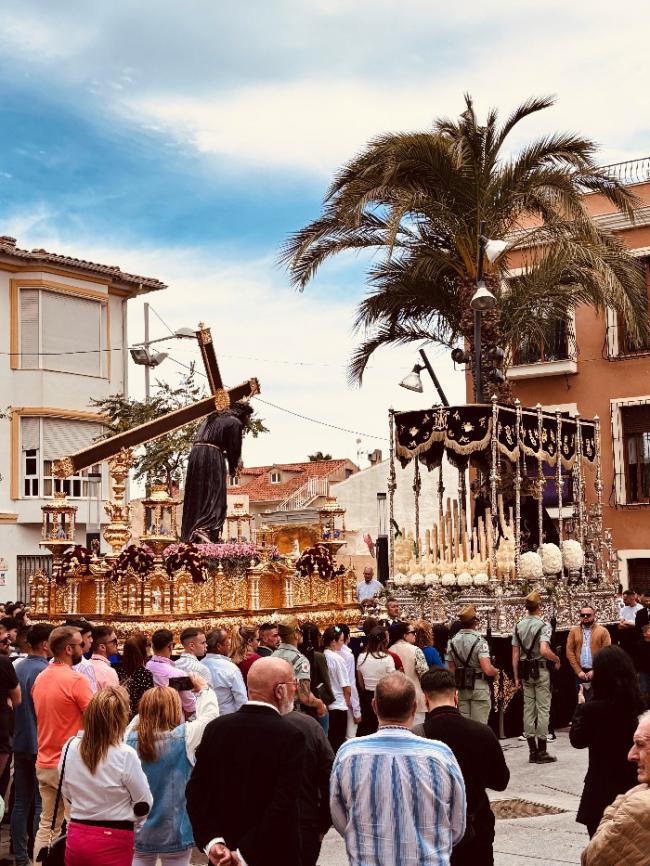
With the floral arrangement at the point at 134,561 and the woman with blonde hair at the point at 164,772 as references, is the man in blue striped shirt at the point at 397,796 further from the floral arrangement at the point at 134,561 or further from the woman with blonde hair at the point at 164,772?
the floral arrangement at the point at 134,561

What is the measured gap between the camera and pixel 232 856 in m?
4.74

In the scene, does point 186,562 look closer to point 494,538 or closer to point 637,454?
point 494,538

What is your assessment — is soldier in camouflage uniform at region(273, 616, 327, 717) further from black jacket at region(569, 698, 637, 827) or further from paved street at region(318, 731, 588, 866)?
black jacket at region(569, 698, 637, 827)

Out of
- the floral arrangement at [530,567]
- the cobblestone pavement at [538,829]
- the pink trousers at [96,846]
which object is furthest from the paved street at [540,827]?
the floral arrangement at [530,567]

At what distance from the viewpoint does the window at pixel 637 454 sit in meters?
25.7

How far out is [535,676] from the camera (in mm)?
12594

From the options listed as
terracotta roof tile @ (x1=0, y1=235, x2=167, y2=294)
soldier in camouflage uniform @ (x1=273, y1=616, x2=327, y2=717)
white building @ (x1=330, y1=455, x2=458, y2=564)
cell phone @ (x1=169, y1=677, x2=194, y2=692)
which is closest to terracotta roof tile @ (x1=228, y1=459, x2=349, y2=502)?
white building @ (x1=330, y1=455, x2=458, y2=564)

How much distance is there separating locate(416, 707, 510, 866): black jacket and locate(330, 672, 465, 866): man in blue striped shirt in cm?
78

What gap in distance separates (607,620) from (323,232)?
25.7 ft

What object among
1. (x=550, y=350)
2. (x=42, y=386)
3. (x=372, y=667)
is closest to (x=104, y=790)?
(x=372, y=667)

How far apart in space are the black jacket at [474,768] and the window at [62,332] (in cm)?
2705

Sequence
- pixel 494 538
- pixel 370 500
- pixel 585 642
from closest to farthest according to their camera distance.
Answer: pixel 585 642 → pixel 494 538 → pixel 370 500

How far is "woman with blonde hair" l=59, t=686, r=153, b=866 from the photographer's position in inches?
222

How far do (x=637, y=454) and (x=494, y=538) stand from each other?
31.2ft
